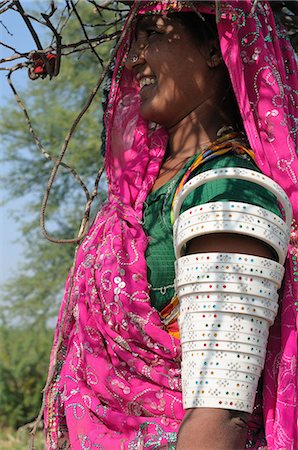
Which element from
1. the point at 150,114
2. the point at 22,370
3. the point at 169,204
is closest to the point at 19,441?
the point at 22,370

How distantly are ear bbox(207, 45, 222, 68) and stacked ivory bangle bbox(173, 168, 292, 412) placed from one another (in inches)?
26.3

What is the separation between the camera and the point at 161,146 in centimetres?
269

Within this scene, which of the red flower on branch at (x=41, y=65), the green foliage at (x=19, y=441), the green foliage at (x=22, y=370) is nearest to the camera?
the red flower on branch at (x=41, y=65)

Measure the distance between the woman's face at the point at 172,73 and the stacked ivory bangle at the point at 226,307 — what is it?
23.3 inches

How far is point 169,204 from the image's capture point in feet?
7.63

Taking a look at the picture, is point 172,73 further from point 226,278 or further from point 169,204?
point 226,278

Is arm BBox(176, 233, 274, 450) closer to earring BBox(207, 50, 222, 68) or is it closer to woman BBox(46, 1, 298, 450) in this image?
woman BBox(46, 1, 298, 450)

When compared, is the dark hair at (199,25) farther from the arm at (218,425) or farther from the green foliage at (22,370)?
the green foliage at (22,370)

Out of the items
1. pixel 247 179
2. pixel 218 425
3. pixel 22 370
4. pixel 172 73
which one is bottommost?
pixel 218 425

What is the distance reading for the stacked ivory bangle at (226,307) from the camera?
6.28 ft

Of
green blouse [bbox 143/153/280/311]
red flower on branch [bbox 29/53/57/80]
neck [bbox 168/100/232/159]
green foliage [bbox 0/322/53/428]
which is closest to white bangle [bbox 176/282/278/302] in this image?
green blouse [bbox 143/153/280/311]

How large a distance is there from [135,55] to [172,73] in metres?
0.19

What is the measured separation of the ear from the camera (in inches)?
98.3

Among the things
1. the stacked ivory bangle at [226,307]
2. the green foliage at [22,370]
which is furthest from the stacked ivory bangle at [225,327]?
the green foliage at [22,370]
